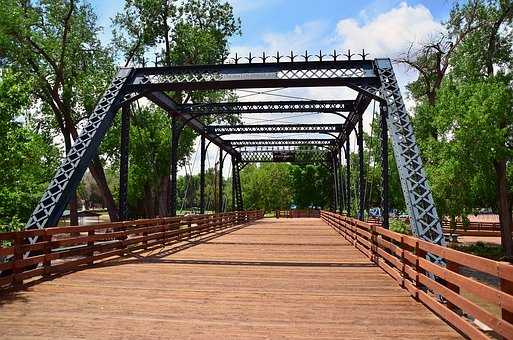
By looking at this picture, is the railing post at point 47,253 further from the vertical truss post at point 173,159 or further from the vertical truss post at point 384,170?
the vertical truss post at point 173,159

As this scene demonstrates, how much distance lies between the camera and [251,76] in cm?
1450

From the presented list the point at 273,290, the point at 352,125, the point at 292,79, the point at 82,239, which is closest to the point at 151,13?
the point at 352,125

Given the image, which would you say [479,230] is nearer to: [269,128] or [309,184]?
[269,128]

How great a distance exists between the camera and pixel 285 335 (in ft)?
17.0

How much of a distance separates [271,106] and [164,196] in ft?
36.8

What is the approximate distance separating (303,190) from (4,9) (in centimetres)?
6129

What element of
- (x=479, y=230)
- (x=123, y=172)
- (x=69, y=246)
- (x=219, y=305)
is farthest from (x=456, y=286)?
A: (x=479, y=230)

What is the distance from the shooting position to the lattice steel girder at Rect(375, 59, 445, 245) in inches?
369

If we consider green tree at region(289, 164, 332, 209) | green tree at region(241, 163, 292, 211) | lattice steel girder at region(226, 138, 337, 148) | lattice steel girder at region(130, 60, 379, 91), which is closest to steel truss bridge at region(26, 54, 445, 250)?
lattice steel girder at region(130, 60, 379, 91)

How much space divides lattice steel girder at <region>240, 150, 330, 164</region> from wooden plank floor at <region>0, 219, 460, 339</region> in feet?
89.5

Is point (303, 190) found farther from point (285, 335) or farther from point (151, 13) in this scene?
point (285, 335)

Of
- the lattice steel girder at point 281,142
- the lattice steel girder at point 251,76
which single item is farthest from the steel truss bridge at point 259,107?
the lattice steel girder at point 281,142

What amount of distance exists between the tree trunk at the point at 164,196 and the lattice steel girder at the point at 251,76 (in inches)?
483

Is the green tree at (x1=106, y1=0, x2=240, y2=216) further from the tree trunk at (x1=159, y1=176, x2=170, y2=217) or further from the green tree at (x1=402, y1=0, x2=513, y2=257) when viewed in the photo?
the green tree at (x1=402, y1=0, x2=513, y2=257)
